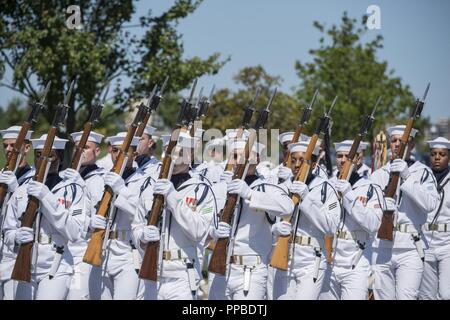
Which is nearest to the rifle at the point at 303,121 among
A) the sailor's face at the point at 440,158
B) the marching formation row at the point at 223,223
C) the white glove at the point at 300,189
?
the marching formation row at the point at 223,223

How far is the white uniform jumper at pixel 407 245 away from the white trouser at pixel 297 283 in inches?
59.1

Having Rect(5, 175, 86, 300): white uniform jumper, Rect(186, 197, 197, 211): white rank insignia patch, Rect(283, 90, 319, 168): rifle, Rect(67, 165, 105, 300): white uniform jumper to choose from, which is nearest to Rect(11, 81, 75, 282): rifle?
Rect(5, 175, 86, 300): white uniform jumper

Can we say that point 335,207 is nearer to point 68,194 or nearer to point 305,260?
point 305,260

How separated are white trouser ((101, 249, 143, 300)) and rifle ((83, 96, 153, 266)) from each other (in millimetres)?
442

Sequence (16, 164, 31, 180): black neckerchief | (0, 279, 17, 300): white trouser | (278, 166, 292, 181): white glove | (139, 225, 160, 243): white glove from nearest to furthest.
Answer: (139, 225, 160, 243): white glove, (0, 279, 17, 300): white trouser, (278, 166, 292, 181): white glove, (16, 164, 31, 180): black neckerchief

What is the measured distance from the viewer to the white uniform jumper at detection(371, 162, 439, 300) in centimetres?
1162

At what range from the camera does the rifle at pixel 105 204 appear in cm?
1091

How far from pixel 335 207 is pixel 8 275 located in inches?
136

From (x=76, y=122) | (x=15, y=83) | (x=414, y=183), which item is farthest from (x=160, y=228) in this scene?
(x=76, y=122)

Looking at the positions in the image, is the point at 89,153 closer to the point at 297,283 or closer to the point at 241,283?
the point at 241,283

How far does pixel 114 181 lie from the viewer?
35.8 feet

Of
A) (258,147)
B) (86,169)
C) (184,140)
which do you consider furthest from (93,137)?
(184,140)

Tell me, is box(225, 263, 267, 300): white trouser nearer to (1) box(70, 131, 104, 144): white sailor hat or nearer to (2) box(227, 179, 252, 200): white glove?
(2) box(227, 179, 252, 200): white glove
